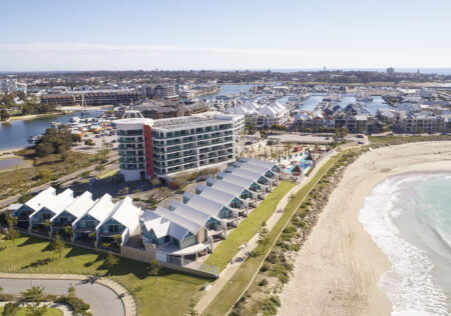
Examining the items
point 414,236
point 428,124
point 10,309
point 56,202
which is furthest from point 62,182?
point 428,124

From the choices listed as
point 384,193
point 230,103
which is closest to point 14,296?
point 384,193

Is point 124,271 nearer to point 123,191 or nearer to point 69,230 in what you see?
point 69,230

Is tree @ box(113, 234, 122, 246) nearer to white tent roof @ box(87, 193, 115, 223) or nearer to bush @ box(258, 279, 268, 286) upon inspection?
white tent roof @ box(87, 193, 115, 223)

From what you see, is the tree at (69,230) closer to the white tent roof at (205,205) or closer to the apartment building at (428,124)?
the white tent roof at (205,205)

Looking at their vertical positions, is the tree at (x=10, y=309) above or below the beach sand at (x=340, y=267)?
above

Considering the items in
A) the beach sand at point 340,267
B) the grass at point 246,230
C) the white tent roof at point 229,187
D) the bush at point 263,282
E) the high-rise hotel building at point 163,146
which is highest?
the high-rise hotel building at point 163,146

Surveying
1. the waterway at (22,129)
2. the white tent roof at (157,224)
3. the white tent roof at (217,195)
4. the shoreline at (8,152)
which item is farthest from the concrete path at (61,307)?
the waterway at (22,129)

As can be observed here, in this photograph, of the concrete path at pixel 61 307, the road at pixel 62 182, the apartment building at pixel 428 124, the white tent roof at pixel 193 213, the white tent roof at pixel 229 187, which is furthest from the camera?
the apartment building at pixel 428 124

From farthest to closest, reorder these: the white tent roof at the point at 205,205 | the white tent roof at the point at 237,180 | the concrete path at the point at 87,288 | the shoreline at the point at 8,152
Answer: the shoreline at the point at 8,152
the white tent roof at the point at 237,180
the white tent roof at the point at 205,205
the concrete path at the point at 87,288
